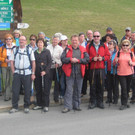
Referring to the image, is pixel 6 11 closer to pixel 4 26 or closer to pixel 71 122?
pixel 4 26

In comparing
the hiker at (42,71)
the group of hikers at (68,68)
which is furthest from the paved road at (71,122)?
the hiker at (42,71)

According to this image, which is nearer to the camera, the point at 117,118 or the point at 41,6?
the point at 117,118

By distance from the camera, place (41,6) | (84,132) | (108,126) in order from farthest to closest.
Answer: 1. (41,6)
2. (108,126)
3. (84,132)

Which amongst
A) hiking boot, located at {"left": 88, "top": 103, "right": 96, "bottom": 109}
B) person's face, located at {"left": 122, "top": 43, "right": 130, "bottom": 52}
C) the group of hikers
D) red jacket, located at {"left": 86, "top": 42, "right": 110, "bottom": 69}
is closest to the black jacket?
the group of hikers

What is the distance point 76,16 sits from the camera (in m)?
27.3

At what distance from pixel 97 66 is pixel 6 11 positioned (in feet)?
13.9

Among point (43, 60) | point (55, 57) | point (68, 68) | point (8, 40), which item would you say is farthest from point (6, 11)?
point (68, 68)

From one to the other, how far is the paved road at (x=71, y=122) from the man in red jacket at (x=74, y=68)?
1.11 feet

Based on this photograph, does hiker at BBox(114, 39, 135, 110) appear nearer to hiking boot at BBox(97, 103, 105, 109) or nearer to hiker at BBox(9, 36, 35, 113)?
hiking boot at BBox(97, 103, 105, 109)

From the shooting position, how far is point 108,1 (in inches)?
1460

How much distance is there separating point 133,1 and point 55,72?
3595 centimetres

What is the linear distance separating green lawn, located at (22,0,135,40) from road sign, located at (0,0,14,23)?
1153 cm

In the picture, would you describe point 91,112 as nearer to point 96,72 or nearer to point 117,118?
point 117,118

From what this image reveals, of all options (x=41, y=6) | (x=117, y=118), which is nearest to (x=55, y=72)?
(x=117, y=118)
